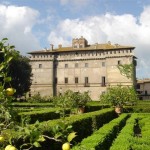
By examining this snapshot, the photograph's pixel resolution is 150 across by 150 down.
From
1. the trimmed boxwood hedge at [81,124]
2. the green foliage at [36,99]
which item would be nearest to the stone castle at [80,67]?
the green foliage at [36,99]

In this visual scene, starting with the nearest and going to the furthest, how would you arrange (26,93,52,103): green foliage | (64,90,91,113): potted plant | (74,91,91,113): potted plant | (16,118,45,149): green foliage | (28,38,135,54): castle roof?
1. (16,118,45,149): green foliage
2. (64,90,91,113): potted plant
3. (74,91,91,113): potted plant
4. (26,93,52,103): green foliage
5. (28,38,135,54): castle roof

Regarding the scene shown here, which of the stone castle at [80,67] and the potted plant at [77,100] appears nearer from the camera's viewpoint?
the potted plant at [77,100]

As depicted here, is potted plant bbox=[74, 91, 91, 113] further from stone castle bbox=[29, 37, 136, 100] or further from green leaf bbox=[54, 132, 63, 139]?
stone castle bbox=[29, 37, 136, 100]

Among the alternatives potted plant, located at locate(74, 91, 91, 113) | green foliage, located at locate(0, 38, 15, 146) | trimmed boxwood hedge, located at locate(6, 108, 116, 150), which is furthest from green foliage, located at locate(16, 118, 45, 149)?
potted plant, located at locate(74, 91, 91, 113)

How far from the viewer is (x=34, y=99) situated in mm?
A: 42031

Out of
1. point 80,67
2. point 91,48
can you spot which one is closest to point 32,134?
point 80,67

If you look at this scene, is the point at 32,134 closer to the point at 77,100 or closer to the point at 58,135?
the point at 58,135

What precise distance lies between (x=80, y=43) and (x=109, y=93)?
29208mm

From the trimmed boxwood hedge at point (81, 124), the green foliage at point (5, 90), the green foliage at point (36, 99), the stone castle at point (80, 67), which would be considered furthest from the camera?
the stone castle at point (80, 67)

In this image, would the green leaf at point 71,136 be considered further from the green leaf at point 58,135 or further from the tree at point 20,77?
the tree at point 20,77

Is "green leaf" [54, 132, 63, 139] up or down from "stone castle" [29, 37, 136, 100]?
down

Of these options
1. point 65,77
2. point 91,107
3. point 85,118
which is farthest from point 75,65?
point 85,118

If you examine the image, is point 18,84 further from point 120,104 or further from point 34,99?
point 120,104

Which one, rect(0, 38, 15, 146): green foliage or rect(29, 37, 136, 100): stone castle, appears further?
rect(29, 37, 136, 100): stone castle
